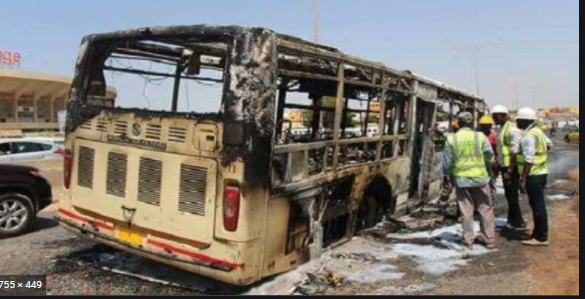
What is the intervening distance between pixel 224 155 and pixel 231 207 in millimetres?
415

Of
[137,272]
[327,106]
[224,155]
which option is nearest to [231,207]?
[224,155]

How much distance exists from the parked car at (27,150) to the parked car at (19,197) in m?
6.57

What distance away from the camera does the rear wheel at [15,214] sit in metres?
7.63

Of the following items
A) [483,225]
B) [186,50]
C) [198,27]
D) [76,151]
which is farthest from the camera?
[483,225]

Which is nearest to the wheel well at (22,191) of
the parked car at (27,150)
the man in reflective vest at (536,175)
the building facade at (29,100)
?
the man in reflective vest at (536,175)

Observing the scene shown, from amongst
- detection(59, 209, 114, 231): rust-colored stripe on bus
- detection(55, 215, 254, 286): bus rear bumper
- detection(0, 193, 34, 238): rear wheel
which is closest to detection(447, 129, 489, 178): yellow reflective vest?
detection(55, 215, 254, 286): bus rear bumper

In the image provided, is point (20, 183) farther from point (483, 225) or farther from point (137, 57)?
point (483, 225)

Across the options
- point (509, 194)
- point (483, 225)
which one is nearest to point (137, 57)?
point (483, 225)

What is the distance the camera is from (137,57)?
617 cm

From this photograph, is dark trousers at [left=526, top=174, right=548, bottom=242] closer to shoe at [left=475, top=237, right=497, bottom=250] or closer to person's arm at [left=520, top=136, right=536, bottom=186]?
person's arm at [left=520, top=136, right=536, bottom=186]

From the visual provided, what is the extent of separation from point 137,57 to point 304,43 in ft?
6.23

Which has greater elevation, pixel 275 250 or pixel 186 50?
pixel 186 50

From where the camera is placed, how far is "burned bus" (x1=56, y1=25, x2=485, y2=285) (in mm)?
4695

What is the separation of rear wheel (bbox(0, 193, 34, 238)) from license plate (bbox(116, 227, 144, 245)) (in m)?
3.07
